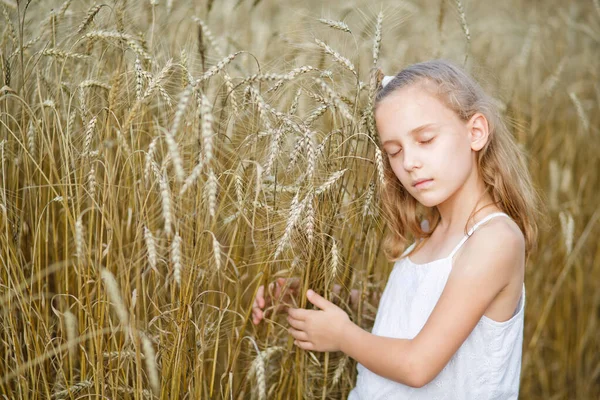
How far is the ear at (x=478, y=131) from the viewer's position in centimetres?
151

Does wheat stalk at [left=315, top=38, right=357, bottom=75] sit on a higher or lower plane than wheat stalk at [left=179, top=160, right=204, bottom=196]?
higher

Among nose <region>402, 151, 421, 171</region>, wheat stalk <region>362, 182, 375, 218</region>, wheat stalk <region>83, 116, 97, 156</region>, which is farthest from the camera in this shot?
wheat stalk <region>362, 182, 375, 218</region>

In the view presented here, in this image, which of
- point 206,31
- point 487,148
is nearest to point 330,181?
point 487,148

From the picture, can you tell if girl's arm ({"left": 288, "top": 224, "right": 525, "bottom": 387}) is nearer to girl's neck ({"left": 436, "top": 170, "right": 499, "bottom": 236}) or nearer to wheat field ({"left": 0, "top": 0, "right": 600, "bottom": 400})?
girl's neck ({"left": 436, "top": 170, "right": 499, "bottom": 236})

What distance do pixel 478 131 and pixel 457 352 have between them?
1.95 feet

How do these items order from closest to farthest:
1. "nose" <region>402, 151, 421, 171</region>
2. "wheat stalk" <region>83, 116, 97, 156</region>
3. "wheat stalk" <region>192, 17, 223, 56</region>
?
1. "wheat stalk" <region>83, 116, 97, 156</region>
2. "nose" <region>402, 151, 421, 171</region>
3. "wheat stalk" <region>192, 17, 223, 56</region>

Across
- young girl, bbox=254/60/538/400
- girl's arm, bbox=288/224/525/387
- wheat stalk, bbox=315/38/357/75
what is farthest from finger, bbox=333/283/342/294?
wheat stalk, bbox=315/38/357/75

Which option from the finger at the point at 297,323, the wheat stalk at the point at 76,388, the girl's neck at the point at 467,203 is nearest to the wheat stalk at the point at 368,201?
the girl's neck at the point at 467,203

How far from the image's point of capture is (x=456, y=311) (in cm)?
132

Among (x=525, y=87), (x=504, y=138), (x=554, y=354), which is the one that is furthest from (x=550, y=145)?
(x=504, y=138)

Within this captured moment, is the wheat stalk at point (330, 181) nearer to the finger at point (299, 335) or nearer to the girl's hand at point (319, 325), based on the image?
the girl's hand at point (319, 325)

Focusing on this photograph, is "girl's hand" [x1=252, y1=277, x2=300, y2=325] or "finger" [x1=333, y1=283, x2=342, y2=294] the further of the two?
"finger" [x1=333, y1=283, x2=342, y2=294]

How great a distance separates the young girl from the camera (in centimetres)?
134

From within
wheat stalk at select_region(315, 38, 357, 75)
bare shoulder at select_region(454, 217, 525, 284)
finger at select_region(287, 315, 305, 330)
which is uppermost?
wheat stalk at select_region(315, 38, 357, 75)
